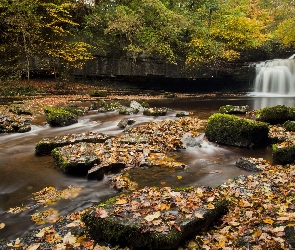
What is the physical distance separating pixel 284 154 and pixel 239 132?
59.9 inches

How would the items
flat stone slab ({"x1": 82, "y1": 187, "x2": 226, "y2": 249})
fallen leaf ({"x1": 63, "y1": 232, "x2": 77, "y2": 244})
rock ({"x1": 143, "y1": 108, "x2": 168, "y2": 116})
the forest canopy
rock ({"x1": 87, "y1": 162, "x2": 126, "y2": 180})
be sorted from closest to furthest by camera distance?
1. flat stone slab ({"x1": 82, "y1": 187, "x2": 226, "y2": 249})
2. fallen leaf ({"x1": 63, "y1": 232, "x2": 77, "y2": 244})
3. rock ({"x1": 87, "y1": 162, "x2": 126, "y2": 180})
4. rock ({"x1": 143, "y1": 108, "x2": 168, "y2": 116})
5. the forest canopy

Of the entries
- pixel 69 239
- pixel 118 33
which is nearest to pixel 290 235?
pixel 69 239

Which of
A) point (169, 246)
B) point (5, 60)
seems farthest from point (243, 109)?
point (5, 60)

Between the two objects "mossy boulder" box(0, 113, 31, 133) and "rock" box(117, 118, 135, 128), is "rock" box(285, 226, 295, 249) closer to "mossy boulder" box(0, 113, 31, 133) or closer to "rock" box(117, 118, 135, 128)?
"rock" box(117, 118, 135, 128)

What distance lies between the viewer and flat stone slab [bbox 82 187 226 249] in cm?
297

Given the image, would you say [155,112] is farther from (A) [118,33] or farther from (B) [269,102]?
(A) [118,33]

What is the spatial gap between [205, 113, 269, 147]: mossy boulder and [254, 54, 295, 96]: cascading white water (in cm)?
1678

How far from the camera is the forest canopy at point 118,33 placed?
1966 cm

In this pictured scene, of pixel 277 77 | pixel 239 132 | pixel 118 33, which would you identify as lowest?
pixel 239 132

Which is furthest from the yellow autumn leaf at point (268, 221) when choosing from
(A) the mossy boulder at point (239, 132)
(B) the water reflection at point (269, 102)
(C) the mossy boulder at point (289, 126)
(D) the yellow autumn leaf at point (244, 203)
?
(B) the water reflection at point (269, 102)

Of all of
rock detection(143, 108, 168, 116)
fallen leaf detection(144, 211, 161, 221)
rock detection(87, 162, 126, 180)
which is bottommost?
rock detection(87, 162, 126, 180)

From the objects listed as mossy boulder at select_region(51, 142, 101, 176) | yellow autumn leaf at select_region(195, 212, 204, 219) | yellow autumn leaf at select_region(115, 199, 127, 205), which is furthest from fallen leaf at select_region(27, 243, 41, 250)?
mossy boulder at select_region(51, 142, 101, 176)

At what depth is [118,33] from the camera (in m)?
21.9

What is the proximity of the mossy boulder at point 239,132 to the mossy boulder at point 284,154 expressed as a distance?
101 cm
